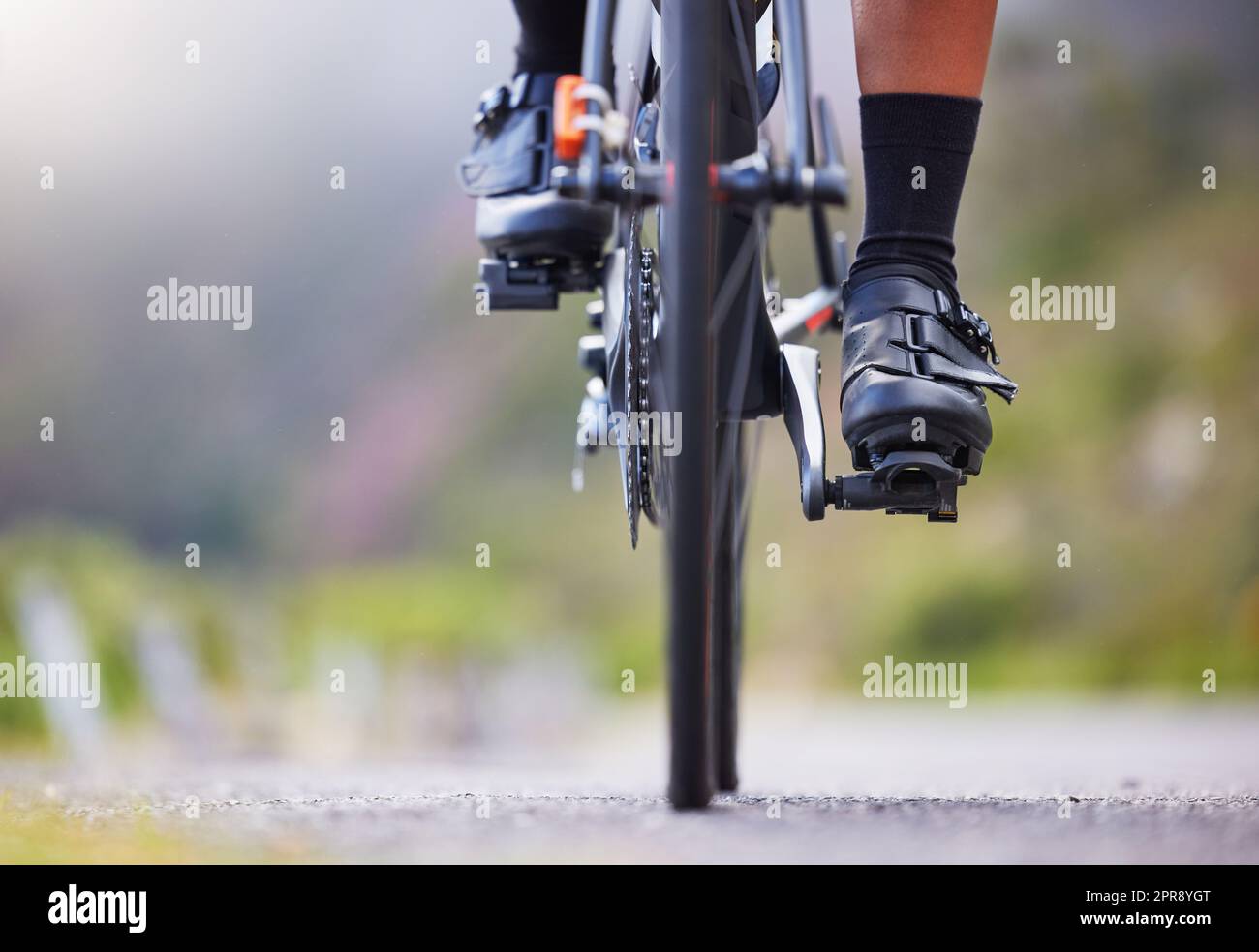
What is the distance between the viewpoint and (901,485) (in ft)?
3.37

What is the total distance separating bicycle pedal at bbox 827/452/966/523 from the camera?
1.02 m

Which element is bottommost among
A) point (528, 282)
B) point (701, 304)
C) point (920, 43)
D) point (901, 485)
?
point (901, 485)

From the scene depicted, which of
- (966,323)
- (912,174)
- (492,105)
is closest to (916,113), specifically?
(912,174)

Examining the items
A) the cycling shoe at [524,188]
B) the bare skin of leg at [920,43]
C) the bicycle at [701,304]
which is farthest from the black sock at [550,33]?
the bare skin of leg at [920,43]

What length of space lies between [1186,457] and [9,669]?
3.03 meters

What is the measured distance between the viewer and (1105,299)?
9.50 feet

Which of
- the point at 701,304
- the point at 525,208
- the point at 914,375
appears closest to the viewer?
the point at 701,304

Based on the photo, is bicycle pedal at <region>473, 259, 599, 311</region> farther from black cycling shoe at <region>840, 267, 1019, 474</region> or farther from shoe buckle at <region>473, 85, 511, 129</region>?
black cycling shoe at <region>840, 267, 1019, 474</region>

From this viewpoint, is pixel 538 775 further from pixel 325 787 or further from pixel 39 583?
pixel 39 583

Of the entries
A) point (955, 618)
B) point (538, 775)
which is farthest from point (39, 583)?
point (955, 618)

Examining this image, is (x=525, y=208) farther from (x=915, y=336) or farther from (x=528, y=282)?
(x=915, y=336)

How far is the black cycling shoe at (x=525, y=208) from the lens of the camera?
1229mm

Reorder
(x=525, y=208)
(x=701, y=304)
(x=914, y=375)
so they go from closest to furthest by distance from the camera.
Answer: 1. (x=701, y=304)
2. (x=914, y=375)
3. (x=525, y=208)

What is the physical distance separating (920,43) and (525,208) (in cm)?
37
